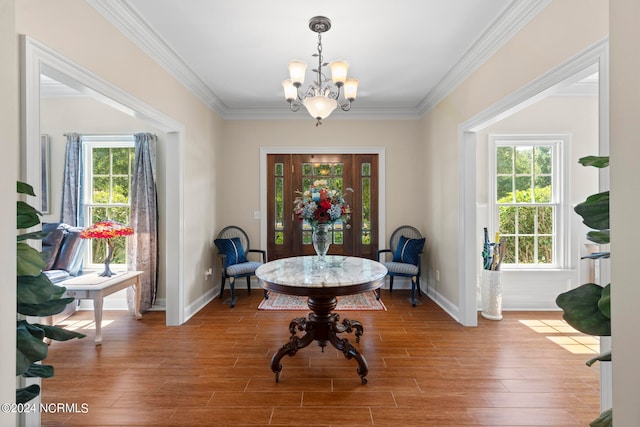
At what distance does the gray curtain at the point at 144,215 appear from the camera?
390cm

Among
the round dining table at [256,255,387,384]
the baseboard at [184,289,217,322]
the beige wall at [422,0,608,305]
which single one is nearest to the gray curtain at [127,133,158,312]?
the baseboard at [184,289,217,322]

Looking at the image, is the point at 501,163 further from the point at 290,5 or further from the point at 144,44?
the point at 144,44

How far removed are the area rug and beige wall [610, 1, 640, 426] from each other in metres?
3.35

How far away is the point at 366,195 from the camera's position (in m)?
5.05

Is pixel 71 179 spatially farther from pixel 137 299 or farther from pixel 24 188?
pixel 24 188

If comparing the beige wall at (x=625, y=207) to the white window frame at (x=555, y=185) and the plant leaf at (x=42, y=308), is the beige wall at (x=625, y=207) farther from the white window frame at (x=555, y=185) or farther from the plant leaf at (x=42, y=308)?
the white window frame at (x=555, y=185)

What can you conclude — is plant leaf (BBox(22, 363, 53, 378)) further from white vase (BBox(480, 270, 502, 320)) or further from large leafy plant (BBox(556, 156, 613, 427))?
white vase (BBox(480, 270, 502, 320))

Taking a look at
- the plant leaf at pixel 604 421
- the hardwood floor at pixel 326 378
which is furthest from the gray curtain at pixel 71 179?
the plant leaf at pixel 604 421

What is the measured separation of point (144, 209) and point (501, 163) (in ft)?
15.3

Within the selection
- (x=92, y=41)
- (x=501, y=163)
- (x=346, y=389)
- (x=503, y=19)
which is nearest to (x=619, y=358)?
(x=346, y=389)

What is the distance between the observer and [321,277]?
7.82 feet

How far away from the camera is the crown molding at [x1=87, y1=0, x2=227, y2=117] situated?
2.30m

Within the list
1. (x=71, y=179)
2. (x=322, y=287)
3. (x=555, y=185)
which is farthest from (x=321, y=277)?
(x=71, y=179)

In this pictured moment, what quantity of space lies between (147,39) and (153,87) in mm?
406
